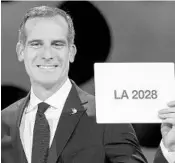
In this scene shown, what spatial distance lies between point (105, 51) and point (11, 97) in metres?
0.46

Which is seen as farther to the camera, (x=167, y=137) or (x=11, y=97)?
(x=11, y=97)

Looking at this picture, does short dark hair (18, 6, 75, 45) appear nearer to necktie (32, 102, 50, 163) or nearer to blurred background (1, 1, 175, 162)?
blurred background (1, 1, 175, 162)

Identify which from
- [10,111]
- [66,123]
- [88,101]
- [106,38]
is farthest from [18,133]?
[106,38]

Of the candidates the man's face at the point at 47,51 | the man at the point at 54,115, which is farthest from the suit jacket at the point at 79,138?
the man's face at the point at 47,51

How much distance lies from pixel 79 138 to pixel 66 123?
0.08 metres

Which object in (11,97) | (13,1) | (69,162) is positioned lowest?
(69,162)

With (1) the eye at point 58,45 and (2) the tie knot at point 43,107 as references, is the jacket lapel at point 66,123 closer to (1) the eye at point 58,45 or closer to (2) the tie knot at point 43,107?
(2) the tie knot at point 43,107

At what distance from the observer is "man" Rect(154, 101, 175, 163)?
4.20 feet

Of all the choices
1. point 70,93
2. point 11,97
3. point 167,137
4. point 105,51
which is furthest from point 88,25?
point 167,137

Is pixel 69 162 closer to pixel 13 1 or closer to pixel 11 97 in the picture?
pixel 11 97

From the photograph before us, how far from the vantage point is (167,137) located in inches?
51.3

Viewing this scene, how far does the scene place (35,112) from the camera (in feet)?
4.74

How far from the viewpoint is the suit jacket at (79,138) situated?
4.53 ft

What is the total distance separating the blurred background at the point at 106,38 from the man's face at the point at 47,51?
0.04 meters
